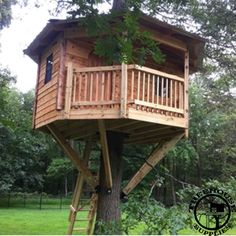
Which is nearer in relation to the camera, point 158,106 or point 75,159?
point 158,106

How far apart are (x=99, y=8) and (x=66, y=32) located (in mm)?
4868

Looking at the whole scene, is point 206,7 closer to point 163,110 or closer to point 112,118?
point 163,110

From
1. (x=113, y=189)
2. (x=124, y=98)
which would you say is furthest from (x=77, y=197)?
(x=124, y=98)

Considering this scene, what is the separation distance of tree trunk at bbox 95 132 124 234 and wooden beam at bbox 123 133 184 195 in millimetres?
256

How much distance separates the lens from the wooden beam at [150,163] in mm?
7761

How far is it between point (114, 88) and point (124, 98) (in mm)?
283

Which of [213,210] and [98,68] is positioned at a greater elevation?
[98,68]

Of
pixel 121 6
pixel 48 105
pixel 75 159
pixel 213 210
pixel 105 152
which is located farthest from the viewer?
pixel 75 159

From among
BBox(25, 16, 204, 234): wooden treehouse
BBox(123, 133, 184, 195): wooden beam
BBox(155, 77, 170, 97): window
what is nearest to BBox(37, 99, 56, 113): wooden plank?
BBox(25, 16, 204, 234): wooden treehouse

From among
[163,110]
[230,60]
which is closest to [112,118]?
[163,110]

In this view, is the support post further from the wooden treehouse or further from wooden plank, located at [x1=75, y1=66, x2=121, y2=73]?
wooden plank, located at [x1=75, y1=66, x2=121, y2=73]

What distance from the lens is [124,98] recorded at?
248 inches

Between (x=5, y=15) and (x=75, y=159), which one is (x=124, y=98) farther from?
(x=5, y=15)

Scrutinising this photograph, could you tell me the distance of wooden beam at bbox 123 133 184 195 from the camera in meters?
7.76
